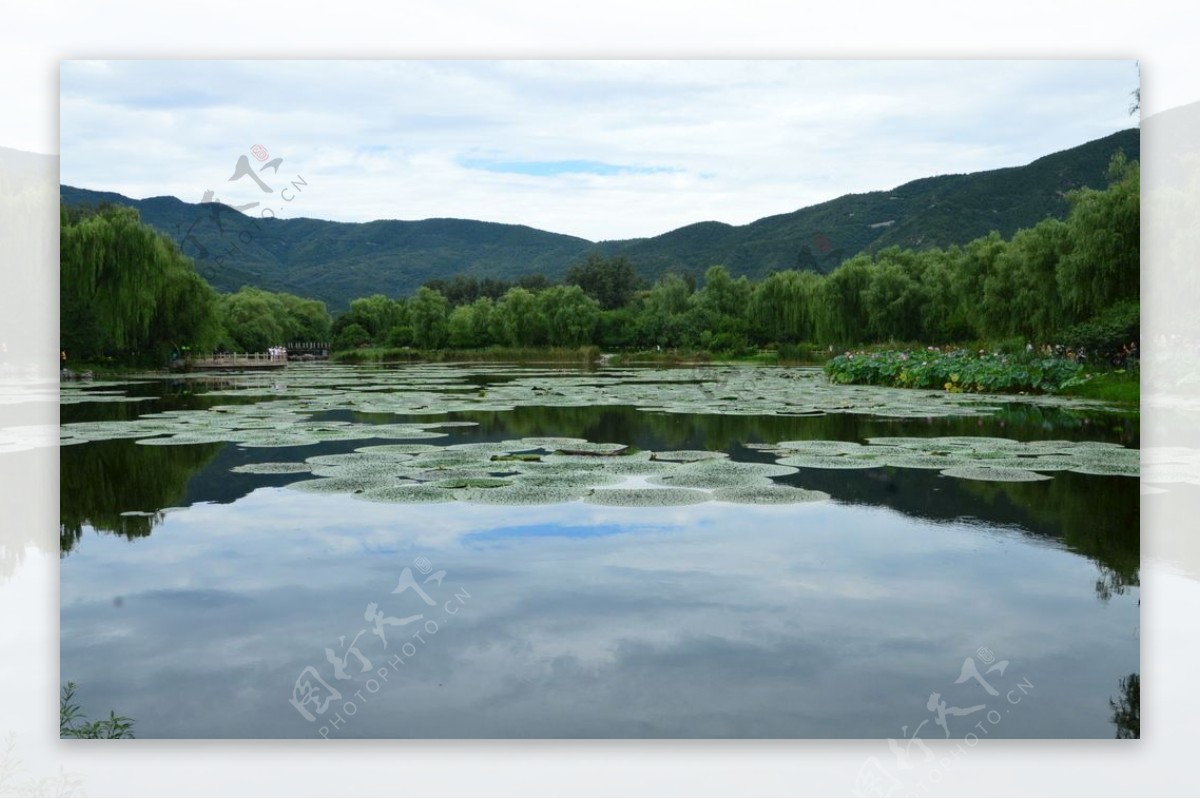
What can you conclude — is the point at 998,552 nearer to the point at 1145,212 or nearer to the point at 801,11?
the point at 1145,212

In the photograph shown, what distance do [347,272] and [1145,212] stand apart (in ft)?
33.0

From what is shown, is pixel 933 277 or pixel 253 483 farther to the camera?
pixel 933 277

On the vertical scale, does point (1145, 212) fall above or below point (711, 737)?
above

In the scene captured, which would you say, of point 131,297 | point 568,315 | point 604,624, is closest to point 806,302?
point 568,315

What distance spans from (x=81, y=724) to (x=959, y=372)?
15567 mm

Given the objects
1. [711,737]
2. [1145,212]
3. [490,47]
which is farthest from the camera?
[1145,212]

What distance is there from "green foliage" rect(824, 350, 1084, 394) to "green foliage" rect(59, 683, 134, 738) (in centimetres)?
1315

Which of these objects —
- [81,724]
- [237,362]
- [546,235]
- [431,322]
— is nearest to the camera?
[81,724]

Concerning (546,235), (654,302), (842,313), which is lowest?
(842,313)

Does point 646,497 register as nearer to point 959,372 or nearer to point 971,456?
point 971,456

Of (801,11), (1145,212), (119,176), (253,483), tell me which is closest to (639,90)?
(801,11)

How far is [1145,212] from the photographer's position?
17.3 feet

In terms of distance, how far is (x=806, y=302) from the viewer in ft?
93.9

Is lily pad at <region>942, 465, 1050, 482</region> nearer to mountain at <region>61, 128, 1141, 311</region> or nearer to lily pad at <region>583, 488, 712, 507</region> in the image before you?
lily pad at <region>583, 488, 712, 507</region>
